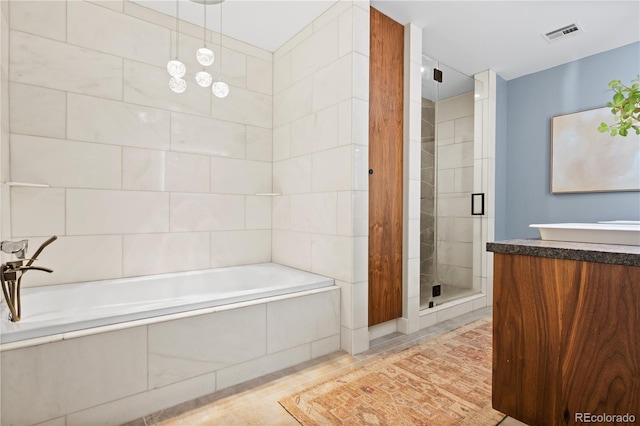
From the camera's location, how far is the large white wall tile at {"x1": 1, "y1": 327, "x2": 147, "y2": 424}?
1.29 m

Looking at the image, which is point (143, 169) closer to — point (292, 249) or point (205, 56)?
point (205, 56)

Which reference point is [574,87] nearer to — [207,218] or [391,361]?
[391,361]

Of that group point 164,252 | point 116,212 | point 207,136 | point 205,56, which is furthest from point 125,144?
point 205,56

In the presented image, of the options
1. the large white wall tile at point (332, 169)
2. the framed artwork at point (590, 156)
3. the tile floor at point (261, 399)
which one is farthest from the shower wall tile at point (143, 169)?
the framed artwork at point (590, 156)

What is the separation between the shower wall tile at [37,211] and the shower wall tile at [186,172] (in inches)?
26.8

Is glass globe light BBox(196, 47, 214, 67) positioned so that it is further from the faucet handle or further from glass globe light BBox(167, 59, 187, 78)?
the faucet handle

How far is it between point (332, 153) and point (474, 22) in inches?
64.7

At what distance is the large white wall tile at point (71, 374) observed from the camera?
129cm

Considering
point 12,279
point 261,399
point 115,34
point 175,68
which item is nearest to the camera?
point 12,279

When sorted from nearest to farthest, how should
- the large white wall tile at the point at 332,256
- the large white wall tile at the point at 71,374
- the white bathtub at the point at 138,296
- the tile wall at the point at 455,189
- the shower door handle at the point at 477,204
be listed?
the large white wall tile at the point at 71,374 < the white bathtub at the point at 138,296 < the large white wall tile at the point at 332,256 < the tile wall at the point at 455,189 < the shower door handle at the point at 477,204

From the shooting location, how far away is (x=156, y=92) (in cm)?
245

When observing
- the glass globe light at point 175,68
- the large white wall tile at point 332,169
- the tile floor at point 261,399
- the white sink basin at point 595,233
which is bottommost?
the tile floor at point 261,399

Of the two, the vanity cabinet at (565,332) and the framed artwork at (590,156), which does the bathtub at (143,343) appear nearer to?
the vanity cabinet at (565,332)

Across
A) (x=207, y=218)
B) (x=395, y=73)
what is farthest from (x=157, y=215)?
(x=395, y=73)
